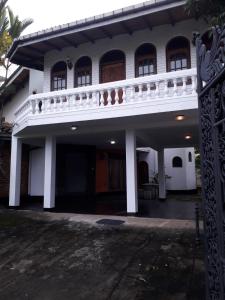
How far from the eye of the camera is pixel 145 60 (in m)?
9.34

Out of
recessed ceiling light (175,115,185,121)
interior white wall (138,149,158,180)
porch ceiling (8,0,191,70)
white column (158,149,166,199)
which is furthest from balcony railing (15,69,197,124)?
interior white wall (138,149,158,180)

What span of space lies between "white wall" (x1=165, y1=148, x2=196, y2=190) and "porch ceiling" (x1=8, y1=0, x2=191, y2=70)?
9678 mm

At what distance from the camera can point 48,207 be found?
9172 millimetres

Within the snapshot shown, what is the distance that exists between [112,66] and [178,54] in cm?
238

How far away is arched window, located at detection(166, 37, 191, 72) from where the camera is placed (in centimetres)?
883

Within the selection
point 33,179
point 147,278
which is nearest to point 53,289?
point 147,278

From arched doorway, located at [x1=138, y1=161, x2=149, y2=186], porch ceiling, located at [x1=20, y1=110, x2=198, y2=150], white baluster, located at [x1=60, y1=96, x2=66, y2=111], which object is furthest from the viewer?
arched doorway, located at [x1=138, y1=161, x2=149, y2=186]

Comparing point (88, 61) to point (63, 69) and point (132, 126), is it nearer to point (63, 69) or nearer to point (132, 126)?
point (63, 69)

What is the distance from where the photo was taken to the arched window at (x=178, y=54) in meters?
8.83

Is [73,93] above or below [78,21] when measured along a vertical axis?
below

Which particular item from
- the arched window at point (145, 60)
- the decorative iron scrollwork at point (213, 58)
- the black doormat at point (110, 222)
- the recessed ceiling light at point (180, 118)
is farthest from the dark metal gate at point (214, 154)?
the arched window at point (145, 60)

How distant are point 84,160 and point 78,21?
6798mm

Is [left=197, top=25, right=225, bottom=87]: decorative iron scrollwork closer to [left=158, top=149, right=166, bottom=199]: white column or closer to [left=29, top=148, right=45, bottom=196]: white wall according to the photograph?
[left=158, top=149, right=166, bottom=199]: white column

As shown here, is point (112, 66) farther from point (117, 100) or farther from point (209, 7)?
point (209, 7)
